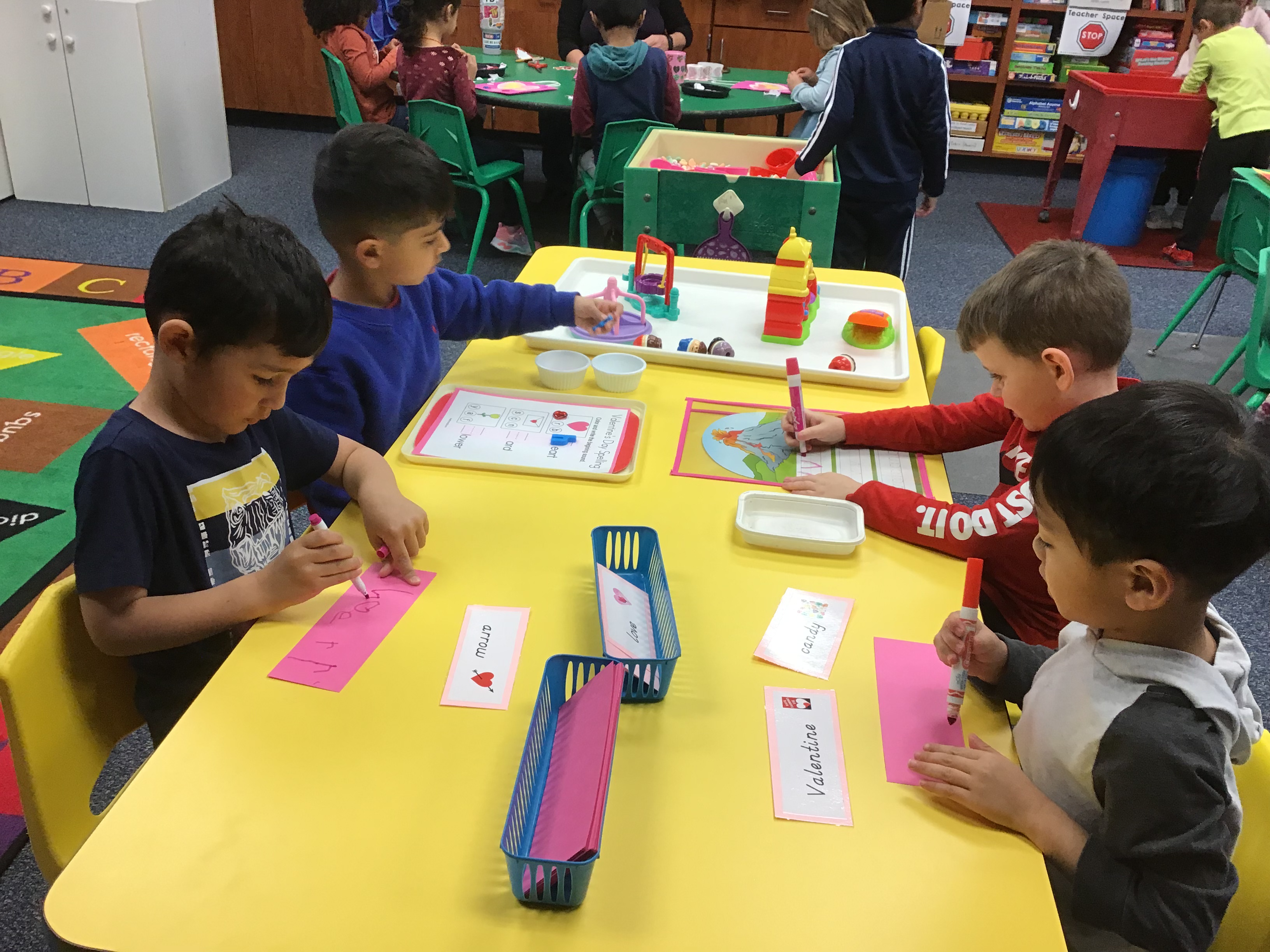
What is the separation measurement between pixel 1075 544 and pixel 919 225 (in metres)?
4.33

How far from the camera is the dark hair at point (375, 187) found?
1383 mm

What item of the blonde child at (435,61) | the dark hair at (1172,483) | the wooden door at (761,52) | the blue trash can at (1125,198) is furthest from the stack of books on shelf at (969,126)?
the dark hair at (1172,483)

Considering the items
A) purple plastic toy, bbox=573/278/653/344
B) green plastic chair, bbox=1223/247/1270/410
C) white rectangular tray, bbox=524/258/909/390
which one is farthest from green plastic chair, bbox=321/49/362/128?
green plastic chair, bbox=1223/247/1270/410

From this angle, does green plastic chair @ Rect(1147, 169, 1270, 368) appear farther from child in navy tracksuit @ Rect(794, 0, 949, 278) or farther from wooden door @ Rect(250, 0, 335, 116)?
wooden door @ Rect(250, 0, 335, 116)

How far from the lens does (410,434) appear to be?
1.35m

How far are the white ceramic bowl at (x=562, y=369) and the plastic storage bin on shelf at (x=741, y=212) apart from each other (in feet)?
2.97

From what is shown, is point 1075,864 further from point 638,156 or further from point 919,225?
point 919,225

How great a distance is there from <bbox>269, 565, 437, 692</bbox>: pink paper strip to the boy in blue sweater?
1.22 ft

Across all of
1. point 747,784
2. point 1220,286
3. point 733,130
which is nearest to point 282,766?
point 747,784

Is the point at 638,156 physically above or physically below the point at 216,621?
above

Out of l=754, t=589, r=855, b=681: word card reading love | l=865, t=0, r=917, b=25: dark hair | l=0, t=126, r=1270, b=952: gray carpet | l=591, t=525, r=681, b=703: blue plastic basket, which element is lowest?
l=0, t=126, r=1270, b=952: gray carpet

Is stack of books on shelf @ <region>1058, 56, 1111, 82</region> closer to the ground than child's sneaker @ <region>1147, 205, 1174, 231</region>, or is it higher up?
higher up

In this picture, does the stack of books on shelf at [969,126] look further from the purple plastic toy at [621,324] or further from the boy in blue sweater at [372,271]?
the boy in blue sweater at [372,271]

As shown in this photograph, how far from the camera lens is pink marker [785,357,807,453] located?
4.50 ft
